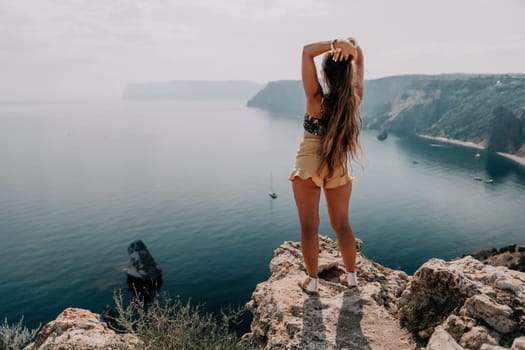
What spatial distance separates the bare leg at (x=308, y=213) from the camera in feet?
15.3

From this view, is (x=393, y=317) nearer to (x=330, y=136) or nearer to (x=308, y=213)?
(x=308, y=213)

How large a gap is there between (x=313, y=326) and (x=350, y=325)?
17.5 inches

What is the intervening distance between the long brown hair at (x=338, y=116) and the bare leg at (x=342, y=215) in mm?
318

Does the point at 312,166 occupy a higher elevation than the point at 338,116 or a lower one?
lower

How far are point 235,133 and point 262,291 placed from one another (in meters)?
156


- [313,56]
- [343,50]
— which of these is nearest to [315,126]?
[313,56]

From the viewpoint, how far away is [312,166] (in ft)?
15.0

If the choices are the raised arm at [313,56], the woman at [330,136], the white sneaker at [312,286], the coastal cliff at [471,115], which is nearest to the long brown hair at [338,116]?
the woman at [330,136]

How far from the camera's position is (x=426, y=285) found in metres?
4.40

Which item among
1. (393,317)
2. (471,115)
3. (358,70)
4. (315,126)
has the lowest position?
(393,317)

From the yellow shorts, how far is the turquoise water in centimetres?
2218

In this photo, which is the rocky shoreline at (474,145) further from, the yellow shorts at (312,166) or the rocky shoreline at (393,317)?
the yellow shorts at (312,166)

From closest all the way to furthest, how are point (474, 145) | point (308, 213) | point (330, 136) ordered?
point (330, 136)
point (308, 213)
point (474, 145)

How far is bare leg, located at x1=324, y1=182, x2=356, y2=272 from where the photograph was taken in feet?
15.6
